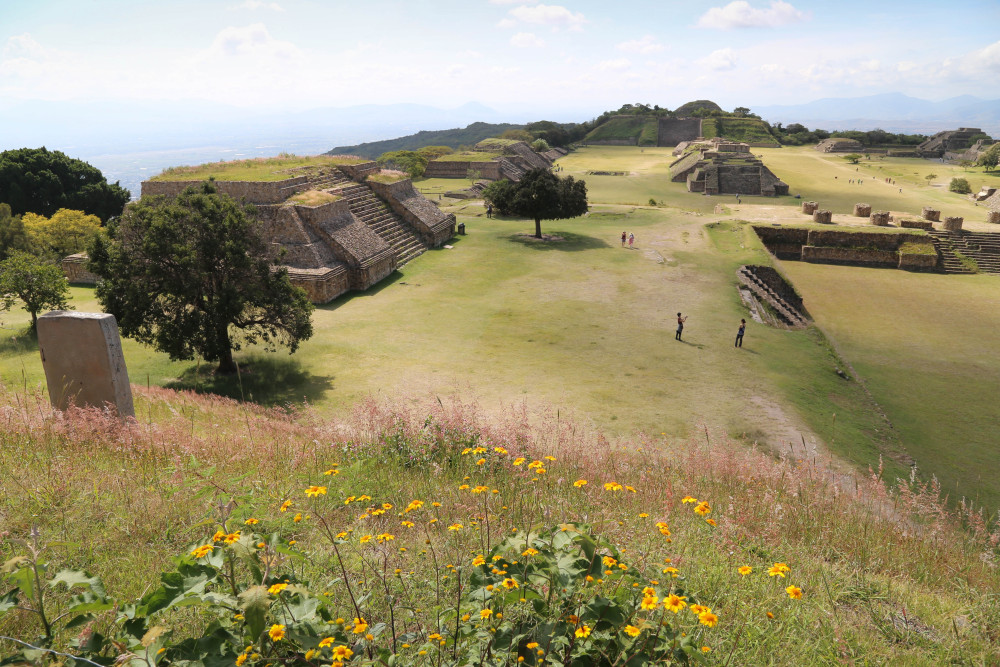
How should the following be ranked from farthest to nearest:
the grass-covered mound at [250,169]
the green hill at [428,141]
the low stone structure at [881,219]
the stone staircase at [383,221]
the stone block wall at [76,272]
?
the green hill at [428,141]
the low stone structure at [881,219]
the stone staircase at [383,221]
the grass-covered mound at [250,169]
the stone block wall at [76,272]

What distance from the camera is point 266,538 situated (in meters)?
2.85

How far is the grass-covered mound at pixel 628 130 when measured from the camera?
300ft

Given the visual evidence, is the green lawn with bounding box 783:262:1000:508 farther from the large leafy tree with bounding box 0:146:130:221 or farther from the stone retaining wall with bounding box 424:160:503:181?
the large leafy tree with bounding box 0:146:130:221

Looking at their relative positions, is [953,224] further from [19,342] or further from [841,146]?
[841,146]

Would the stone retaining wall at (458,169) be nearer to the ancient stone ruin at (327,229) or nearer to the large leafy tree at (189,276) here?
the ancient stone ruin at (327,229)

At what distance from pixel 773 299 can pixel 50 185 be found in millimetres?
41525

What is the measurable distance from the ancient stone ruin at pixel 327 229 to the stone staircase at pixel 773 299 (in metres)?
15.3

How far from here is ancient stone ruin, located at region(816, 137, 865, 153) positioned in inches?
3098

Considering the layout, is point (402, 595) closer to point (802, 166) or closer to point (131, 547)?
point (131, 547)

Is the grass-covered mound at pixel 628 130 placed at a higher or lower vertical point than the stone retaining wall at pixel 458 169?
higher

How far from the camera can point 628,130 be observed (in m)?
95.6

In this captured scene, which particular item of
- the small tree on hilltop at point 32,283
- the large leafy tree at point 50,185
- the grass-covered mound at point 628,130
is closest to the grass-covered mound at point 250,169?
the small tree on hilltop at point 32,283

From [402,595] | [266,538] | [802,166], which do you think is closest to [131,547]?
[266,538]

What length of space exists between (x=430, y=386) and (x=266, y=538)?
10.8m
